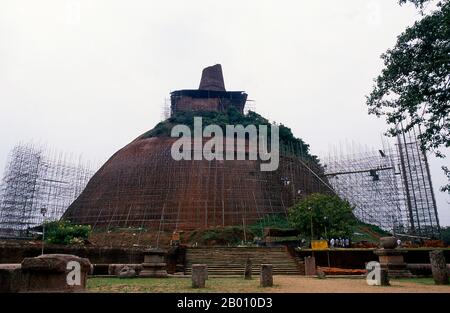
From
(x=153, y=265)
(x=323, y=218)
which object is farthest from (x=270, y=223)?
(x=153, y=265)

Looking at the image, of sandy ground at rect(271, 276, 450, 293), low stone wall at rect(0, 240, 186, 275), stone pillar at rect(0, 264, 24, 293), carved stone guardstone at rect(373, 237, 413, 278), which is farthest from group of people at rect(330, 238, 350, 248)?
stone pillar at rect(0, 264, 24, 293)

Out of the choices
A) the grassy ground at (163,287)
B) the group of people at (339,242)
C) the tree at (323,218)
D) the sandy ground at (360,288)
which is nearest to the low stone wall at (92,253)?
the grassy ground at (163,287)

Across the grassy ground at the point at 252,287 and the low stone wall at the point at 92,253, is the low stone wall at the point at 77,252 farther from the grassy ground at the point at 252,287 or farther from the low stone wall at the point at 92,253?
the grassy ground at the point at 252,287

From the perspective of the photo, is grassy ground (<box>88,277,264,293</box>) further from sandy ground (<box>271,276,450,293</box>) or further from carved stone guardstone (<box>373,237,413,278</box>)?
carved stone guardstone (<box>373,237,413,278</box>)

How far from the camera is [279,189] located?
1369 inches

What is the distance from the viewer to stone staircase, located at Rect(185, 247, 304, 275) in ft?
57.5

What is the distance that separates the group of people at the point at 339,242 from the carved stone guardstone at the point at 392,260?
9.39 metres

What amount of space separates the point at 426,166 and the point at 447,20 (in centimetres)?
2501

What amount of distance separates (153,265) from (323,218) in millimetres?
12572

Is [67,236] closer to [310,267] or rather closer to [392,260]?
[310,267]

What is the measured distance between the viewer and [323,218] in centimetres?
2295
